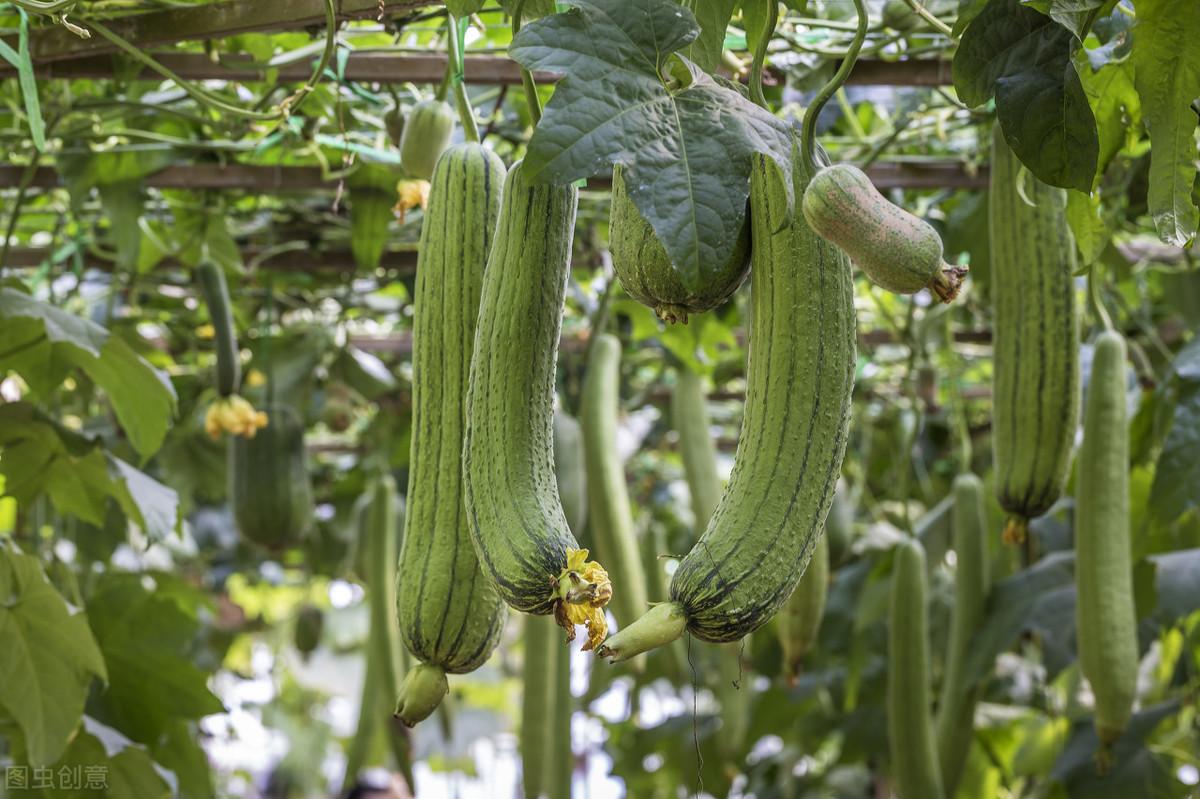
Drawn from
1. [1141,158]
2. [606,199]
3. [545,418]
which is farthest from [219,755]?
[545,418]

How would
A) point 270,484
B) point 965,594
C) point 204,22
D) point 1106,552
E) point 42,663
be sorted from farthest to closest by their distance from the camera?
point 270,484, point 965,594, point 42,663, point 1106,552, point 204,22

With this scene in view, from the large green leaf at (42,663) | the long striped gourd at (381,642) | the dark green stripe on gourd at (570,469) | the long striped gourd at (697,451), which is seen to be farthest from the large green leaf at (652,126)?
the long striped gourd at (381,642)

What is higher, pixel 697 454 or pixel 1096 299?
pixel 1096 299

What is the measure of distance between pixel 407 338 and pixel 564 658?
148cm

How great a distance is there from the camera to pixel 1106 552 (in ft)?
6.76

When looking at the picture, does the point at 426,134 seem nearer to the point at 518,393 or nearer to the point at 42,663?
the point at 518,393

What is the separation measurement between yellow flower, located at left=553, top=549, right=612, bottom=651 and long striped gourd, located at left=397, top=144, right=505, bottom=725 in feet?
0.53

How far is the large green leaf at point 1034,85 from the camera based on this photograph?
48.8 inches

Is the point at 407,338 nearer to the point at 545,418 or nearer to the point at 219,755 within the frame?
the point at 545,418

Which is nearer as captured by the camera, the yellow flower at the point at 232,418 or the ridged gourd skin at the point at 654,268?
the ridged gourd skin at the point at 654,268

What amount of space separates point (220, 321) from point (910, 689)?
1.56m

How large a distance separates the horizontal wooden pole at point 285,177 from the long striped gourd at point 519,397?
64.4 inches

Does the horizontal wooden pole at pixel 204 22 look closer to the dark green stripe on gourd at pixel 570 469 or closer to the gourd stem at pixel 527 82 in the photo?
the gourd stem at pixel 527 82

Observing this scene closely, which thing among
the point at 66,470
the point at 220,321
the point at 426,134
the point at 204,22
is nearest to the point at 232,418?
the point at 220,321
